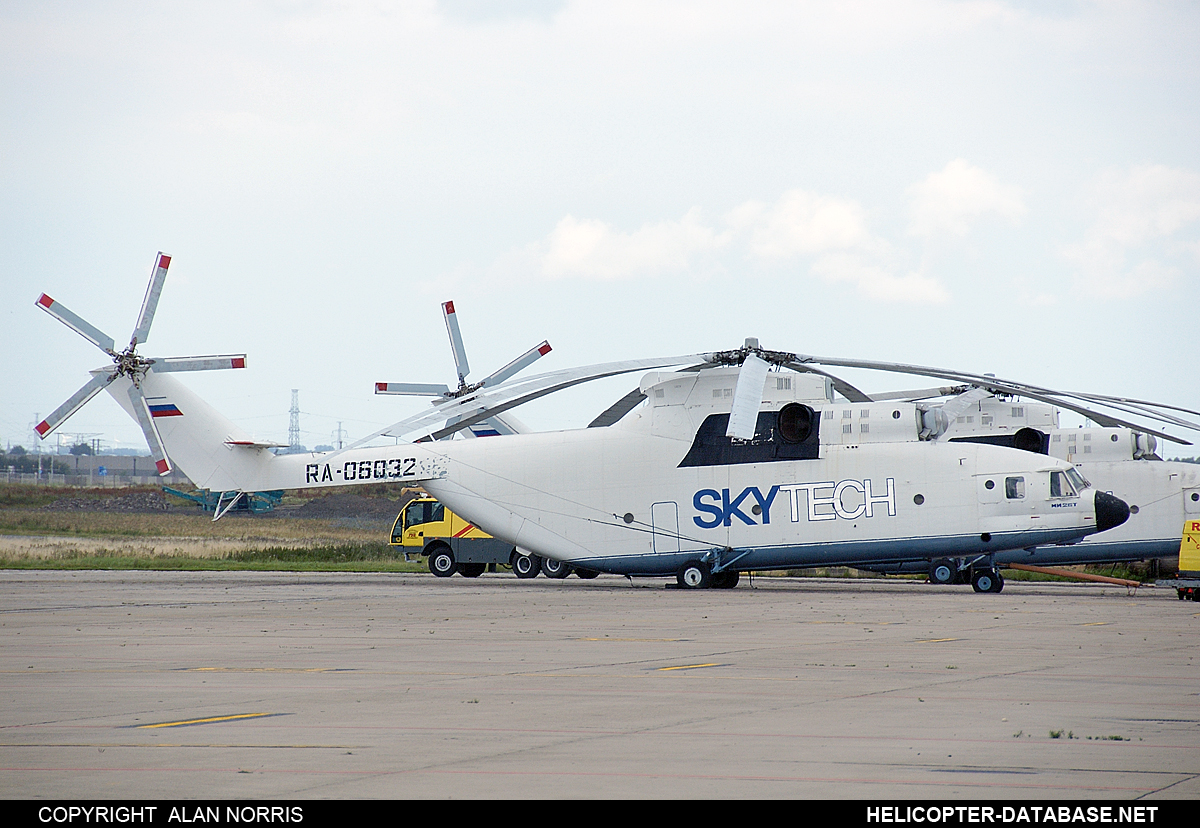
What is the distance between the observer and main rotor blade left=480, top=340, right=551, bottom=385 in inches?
1433

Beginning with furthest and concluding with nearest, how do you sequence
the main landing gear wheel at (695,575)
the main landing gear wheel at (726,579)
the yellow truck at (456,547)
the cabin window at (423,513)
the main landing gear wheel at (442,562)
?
the cabin window at (423,513) → the main landing gear wheel at (442,562) → the yellow truck at (456,547) → the main landing gear wheel at (726,579) → the main landing gear wheel at (695,575)

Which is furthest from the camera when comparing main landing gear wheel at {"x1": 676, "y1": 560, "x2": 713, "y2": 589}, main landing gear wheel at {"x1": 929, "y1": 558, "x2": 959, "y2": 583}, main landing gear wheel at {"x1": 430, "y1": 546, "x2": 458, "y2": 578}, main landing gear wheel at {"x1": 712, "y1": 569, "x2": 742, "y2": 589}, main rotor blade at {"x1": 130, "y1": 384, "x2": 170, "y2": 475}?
main landing gear wheel at {"x1": 430, "y1": 546, "x2": 458, "y2": 578}

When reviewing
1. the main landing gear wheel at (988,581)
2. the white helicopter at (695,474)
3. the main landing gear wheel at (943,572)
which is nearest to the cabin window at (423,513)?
the white helicopter at (695,474)

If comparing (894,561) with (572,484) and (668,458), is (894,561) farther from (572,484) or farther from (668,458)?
(572,484)

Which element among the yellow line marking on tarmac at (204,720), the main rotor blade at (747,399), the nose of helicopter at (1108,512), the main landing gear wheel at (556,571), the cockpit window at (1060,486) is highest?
the main rotor blade at (747,399)

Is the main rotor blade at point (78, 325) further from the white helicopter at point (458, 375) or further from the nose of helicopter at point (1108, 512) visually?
the nose of helicopter at point (1108, 512)

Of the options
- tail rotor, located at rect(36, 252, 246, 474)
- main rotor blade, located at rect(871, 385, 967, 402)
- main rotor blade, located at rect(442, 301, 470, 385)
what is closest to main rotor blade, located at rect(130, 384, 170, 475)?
tail rotor, located at rect(36, 252, 246, 474)

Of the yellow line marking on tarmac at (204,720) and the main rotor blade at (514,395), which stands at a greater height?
the main rotor blade at (514,395)

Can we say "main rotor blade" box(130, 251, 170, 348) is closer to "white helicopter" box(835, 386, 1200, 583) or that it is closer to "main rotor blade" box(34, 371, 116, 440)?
"main rotor blade" box(34, 371, 116, 440)

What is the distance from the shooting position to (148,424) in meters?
33.3

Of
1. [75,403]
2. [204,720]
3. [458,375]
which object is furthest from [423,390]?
[204,720]

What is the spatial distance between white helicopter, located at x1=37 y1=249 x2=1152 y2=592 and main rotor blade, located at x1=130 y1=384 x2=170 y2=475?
0.05 m

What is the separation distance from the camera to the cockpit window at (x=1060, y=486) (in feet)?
92.5

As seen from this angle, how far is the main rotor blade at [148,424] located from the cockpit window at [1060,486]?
21482 mm
